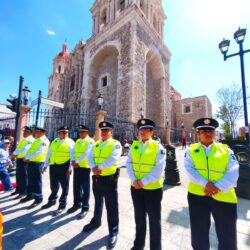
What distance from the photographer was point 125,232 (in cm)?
286

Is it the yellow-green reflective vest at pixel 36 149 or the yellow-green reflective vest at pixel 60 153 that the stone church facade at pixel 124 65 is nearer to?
the yellow-green reflective vest at pixel 36 149

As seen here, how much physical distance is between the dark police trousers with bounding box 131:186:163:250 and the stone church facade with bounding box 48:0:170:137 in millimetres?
14762

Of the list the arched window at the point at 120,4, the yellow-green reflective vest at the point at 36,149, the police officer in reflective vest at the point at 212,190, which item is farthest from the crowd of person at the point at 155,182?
the arched window at the point at 120,4

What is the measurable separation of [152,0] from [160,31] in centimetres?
425

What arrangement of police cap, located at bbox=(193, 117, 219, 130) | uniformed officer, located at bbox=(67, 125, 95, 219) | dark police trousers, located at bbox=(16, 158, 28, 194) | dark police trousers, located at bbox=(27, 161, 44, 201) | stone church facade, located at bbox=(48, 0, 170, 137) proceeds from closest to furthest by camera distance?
police cap, located at bbox=(193, 117, 219, 130)
uniformed officer, located at bbox=(67, 125, 95, 219)
dark police trousers, located at bbox=(27, 161, 44, 201)
dark police trousers, located at bbox=(16, 158, 28, 194)
stone church facade, located at bbox=(48, 0, 170, 137)

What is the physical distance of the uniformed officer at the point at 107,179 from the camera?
Result: 270cm

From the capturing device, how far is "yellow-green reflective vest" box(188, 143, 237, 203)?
1854mm

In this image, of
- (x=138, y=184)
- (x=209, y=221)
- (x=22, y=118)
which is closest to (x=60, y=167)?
(x=138, y=184)

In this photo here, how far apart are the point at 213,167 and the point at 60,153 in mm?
3183

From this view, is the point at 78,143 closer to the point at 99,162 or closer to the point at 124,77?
the point at 99,162

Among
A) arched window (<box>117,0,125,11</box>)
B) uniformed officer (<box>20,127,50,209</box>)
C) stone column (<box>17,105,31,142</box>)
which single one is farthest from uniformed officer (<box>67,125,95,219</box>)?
arched window (<box>117,0,125,11</box>)

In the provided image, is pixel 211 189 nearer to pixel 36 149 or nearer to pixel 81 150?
pixel 81 150

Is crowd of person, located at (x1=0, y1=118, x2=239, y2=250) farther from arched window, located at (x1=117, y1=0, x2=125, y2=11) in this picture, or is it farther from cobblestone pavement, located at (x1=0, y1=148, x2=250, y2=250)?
arched window, located at (x1=117, y1=0, x2=125, y2=11)

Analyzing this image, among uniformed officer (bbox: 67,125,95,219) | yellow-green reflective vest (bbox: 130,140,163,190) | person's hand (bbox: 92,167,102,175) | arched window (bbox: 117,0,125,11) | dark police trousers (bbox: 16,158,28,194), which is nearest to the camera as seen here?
yellow-green reflective vest (bbox: 130,140,163,190)
